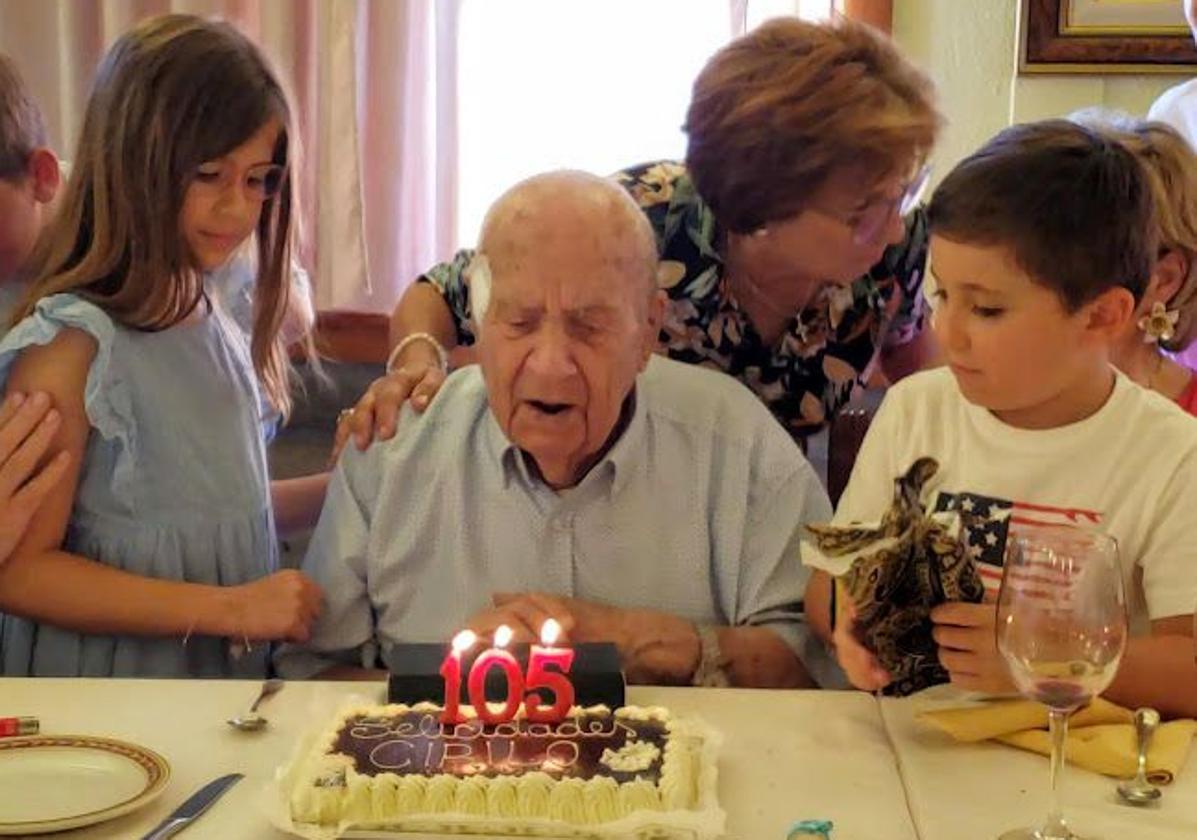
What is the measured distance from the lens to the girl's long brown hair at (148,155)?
208 cm

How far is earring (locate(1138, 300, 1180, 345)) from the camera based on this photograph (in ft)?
7.14

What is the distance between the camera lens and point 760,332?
8.29 ft

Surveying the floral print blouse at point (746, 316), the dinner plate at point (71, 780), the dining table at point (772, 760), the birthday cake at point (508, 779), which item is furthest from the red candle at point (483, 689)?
the floral print blouse at point (746, 316)

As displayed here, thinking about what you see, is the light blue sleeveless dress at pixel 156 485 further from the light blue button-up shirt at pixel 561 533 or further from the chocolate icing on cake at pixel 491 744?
the chocolate icing on cake at pixel 491 744

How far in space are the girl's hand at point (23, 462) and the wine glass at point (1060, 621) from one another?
3.90 ft

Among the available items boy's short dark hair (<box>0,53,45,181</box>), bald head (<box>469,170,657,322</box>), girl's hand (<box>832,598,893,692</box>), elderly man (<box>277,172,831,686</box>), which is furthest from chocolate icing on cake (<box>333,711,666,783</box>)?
boy's short dark hair (<box>0,53,45,181</box>)

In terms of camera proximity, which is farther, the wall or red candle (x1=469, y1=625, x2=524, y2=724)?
the wall

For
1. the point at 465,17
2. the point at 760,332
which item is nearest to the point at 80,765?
the point at 760,332

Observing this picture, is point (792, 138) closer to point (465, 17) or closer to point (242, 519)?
point (242, 519)

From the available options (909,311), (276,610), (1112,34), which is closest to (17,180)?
(276,610)

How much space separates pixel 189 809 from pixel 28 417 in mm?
722

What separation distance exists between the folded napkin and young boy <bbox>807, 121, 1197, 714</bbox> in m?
0.08

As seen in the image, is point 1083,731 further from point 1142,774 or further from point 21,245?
point 21,245

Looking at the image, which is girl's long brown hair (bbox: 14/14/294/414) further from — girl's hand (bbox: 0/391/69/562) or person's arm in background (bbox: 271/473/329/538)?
person's arm in background (bbox: 271/473/329/538)
